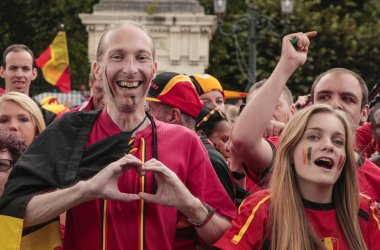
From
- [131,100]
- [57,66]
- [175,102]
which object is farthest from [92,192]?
[57,66]

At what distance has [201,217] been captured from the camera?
160 inches

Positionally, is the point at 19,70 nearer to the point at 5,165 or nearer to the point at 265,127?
the point at 5,165

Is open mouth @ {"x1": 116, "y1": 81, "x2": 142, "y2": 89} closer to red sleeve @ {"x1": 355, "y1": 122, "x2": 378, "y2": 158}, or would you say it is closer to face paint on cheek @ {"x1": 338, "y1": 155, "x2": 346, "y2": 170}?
face paint on cheek @ {"x1": 338, "y1": 155, "x2": 346, "y2": 170}

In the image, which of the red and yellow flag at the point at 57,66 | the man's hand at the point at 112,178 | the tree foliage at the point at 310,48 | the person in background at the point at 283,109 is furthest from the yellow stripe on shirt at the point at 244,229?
the tree foliage at the point at 310,48

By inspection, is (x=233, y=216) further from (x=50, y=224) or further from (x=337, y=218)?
(x=50, y=224)

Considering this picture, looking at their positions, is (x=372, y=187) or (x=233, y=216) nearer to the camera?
(x=233, y=216)

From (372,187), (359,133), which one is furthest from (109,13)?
(372,187)

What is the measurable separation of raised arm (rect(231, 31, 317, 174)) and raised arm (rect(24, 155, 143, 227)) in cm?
68

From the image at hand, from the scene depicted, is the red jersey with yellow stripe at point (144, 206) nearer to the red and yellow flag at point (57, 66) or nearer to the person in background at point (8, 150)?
the person in background at point (8, 150)

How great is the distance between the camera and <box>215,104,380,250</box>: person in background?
13.6 ft

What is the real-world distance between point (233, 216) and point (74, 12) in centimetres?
2463

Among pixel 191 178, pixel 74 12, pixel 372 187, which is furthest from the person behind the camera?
pixel 74 12

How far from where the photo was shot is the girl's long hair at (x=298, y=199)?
4.13 metres

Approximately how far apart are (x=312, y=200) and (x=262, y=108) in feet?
1.60
